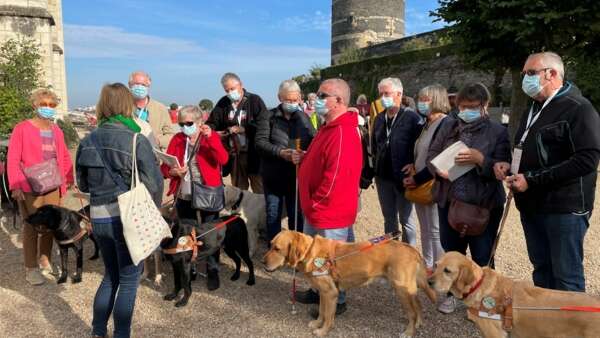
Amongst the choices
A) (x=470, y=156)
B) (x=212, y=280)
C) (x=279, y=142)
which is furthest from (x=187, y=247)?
(x=470, y=156)

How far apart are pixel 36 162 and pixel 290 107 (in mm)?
2901

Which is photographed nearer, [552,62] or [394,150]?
[552,62]

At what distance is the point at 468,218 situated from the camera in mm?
3674

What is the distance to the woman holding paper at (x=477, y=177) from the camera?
11.9 ft

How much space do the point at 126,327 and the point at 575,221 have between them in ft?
11.3

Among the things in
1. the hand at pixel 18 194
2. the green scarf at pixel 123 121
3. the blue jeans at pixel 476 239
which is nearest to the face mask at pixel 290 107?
the blue jeans at pixel 476 239

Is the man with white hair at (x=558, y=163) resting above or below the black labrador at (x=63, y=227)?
above

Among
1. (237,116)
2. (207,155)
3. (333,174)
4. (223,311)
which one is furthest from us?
(237,116)

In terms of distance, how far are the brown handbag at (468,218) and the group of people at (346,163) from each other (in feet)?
0.06

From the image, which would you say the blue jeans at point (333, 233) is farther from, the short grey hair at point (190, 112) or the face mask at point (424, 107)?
the short grey hair at point (190, 112)

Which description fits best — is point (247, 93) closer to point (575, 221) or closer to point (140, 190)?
point (140, 190)

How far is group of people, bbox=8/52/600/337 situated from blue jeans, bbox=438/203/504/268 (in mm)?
12

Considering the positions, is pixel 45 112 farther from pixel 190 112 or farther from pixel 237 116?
pixel 237 116

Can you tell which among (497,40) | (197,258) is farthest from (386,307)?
(497,40)
